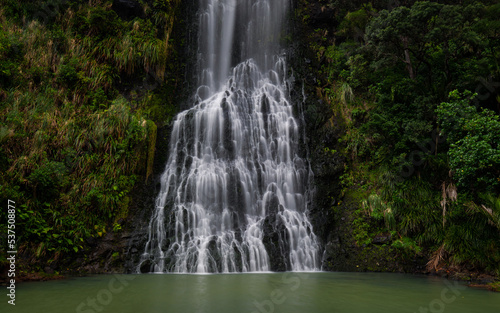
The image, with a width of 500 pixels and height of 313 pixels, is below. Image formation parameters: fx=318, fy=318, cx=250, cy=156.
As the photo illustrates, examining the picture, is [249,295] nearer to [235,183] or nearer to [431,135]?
[235,183]

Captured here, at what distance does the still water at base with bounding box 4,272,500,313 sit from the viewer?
532 centimetres

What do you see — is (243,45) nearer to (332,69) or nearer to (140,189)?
(332,69)

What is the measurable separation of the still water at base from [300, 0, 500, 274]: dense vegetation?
6.32 ft

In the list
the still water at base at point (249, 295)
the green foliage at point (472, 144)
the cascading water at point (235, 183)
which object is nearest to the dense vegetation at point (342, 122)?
the green foliage at point (472, 144)

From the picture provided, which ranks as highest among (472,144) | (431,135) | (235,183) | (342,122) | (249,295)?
(342,122)

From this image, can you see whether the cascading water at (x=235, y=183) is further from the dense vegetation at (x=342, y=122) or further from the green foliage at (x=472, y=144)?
the green foliage at (x=472, y=144)

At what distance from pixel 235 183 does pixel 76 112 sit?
22.8 feet

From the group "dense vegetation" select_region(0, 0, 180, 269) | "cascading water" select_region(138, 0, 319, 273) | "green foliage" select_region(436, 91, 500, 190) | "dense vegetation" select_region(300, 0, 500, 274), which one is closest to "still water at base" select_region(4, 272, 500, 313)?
"cascading water" select_region(138, 0, 319, 273)

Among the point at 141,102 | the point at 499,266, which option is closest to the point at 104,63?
the point at 141,102

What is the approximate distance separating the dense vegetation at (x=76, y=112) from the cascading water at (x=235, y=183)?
153cm

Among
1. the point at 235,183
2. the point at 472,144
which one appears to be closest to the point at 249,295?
the point at 235,183

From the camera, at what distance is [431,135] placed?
11.5 m

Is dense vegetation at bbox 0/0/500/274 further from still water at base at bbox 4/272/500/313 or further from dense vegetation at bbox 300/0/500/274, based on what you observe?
still water at base at bbox 4/272/500/313

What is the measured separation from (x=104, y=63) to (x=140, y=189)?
22.6 ft
